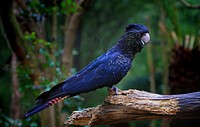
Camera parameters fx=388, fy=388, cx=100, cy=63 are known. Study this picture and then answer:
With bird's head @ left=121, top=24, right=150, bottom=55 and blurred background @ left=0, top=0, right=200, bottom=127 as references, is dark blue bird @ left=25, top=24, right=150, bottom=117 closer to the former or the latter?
bird's head @ left=121, top=24, right=150, bottom=55

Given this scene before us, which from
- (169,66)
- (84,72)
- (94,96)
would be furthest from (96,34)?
(84,72)

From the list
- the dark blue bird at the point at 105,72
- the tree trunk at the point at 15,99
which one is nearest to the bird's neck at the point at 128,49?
the dark blue bird at the point at 105,72

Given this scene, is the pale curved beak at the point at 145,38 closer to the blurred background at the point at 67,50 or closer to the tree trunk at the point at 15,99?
the blurred background at the point at 67,50

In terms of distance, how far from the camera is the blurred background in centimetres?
375

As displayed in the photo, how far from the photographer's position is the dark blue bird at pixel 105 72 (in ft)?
8.13

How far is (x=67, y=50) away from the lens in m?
4.45

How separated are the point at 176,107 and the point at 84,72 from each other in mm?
673

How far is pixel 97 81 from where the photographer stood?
2.56 metres

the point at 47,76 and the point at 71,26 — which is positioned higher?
the point at 71,26

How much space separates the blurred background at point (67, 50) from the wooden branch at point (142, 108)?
1.07 meters

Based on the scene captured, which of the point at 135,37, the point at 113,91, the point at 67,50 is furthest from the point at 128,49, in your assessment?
the point at 67,50

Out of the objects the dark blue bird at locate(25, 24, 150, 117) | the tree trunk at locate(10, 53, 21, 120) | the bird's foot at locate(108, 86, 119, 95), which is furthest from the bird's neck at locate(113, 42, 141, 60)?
the tree trunk at locate(10, 53, 21, 120)

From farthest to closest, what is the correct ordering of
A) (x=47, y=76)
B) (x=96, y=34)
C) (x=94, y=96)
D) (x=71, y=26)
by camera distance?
(x=96, y=34) < (x=94, y=96) < (x=71, y=26) < (x=47, y=76)

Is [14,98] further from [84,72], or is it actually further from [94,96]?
[84,72]
